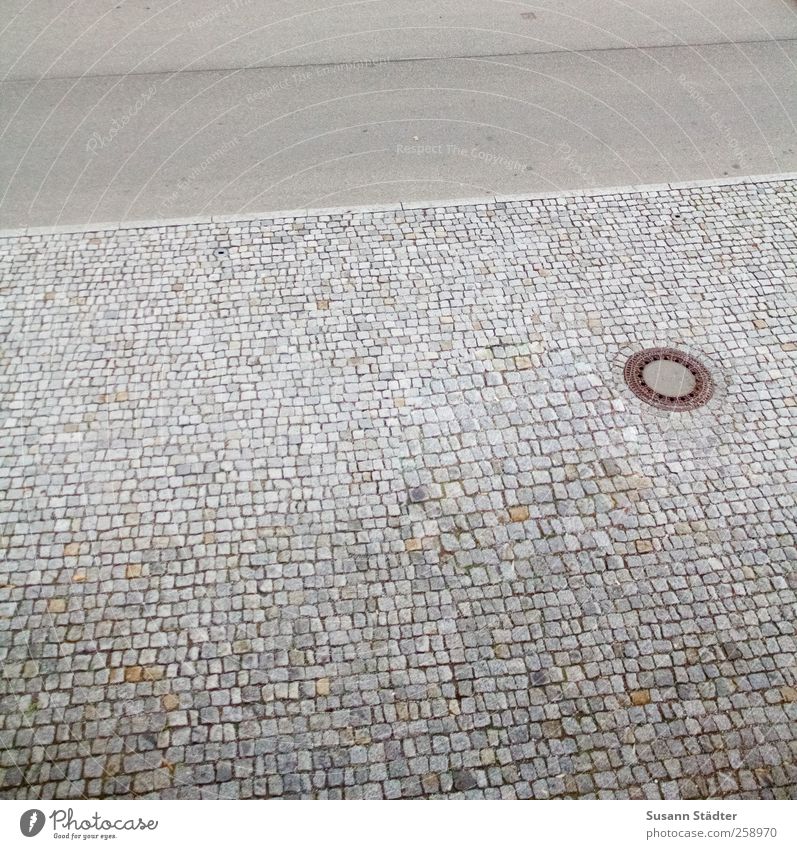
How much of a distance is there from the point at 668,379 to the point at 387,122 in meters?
6.04

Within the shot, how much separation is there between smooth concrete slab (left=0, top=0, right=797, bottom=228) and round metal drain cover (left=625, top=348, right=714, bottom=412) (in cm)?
336

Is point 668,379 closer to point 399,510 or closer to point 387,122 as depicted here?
point 399,510

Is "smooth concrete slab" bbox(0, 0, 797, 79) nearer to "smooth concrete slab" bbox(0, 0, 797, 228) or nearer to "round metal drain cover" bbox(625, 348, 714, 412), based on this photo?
"smooth concrete slab" bbox(0, 0, 797, 228)

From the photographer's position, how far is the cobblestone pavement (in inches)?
231

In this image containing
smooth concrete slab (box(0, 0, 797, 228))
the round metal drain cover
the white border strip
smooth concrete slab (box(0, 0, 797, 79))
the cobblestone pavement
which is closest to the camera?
the cobblestone pavement

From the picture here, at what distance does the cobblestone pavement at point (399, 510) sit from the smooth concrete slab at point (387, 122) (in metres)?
0.83

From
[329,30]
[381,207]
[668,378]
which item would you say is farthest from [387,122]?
[668,378]

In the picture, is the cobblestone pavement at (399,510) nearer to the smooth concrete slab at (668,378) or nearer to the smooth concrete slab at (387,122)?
the smooth concrete slab at (668,378)

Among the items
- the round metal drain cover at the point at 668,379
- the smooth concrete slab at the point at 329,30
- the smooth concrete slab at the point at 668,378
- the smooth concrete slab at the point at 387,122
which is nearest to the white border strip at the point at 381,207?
the smooth concrete slab at the point at 387,122

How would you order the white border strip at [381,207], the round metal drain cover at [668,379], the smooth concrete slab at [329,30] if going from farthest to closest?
the smooth concrete slab at [329,30] → the white border strip at [381,207] → the round metal drain cover at [668,379]

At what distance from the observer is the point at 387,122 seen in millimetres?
11555

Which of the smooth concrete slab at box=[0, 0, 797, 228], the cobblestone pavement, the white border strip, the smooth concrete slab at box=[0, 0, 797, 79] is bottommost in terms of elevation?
the cobblestone pavement

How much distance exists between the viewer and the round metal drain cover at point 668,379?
8055 millimetres

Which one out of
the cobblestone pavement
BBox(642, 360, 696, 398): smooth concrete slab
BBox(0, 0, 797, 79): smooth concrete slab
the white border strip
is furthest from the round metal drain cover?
BBox(0, 0, 797, 79): smooth concrete slab
